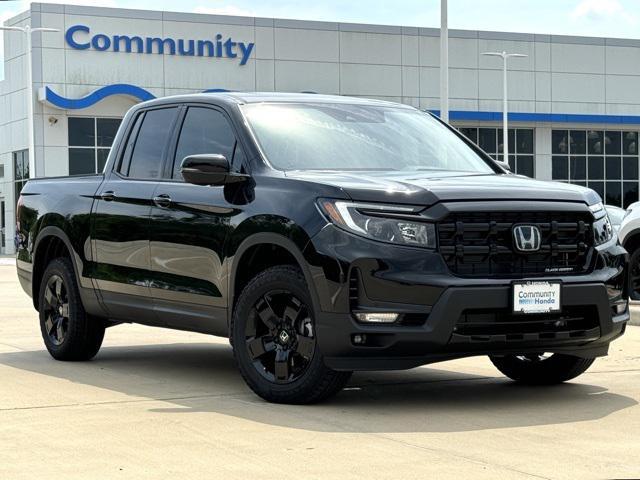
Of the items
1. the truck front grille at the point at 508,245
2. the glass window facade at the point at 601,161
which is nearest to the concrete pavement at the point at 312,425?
the truck front grille at the point at 508,245

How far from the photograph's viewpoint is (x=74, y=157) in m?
53.0

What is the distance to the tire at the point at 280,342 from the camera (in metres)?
7.41

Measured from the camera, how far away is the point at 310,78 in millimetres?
56875

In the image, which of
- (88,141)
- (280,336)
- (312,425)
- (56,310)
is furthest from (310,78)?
(312,425)

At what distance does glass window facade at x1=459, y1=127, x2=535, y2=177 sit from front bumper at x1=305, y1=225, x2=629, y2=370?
53775 millimetres

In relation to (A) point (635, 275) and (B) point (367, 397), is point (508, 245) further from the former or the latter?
(A) point (635, 275)

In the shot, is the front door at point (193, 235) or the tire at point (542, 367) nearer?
the front door at point (193, 235)

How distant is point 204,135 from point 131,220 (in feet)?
2.55

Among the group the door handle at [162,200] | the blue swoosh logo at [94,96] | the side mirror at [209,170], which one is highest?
the blue swoosh logo at [94,96]

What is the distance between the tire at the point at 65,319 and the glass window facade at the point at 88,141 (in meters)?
43.0

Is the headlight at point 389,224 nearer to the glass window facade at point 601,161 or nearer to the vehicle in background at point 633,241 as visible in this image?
the vehicle in background at point 633,241

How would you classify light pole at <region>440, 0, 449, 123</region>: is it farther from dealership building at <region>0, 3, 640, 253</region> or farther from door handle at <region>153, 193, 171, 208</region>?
dealership building at <region>0, 3, 640, 253</region>

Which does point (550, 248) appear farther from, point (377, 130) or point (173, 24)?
point (173, 24)

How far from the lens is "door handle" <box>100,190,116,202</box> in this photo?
9.36 metres
